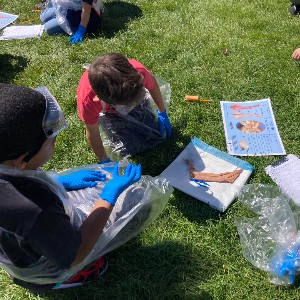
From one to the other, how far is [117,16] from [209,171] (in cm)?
220

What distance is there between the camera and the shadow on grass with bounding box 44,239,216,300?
64.6 inches

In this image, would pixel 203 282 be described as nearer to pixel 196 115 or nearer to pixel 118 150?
pixel 118 150

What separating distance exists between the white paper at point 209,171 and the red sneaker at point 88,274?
1.88ft

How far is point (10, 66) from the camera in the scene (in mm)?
3109

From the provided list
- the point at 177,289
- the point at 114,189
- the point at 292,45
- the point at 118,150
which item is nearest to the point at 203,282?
the point at 177,289

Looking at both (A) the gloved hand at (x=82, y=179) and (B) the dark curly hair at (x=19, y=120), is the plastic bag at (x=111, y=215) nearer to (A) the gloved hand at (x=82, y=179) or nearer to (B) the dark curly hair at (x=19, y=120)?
(A) the gloved hand at (x=82, y=179)

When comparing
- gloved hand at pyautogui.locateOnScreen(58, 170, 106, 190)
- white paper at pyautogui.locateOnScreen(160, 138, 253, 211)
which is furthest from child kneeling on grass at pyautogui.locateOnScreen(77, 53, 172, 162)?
gloved hand at pyautogui.locateOnScreen(58, 170, 106, 190)

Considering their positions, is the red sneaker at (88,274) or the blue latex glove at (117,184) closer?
the blue latex glove at (117,184)

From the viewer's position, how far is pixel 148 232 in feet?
6.07

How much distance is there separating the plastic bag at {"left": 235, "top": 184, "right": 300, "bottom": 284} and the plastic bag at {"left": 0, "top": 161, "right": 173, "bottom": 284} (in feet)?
1.43

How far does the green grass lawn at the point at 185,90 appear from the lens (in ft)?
5.48

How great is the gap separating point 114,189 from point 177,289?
55 centimetres

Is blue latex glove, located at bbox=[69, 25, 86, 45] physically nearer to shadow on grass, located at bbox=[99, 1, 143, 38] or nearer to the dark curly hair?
shadow on grass, located at bbox=[99, 1, 143, 38]

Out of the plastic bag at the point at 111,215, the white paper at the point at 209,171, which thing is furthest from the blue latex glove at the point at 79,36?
the plastic bag at the point at 111,215
